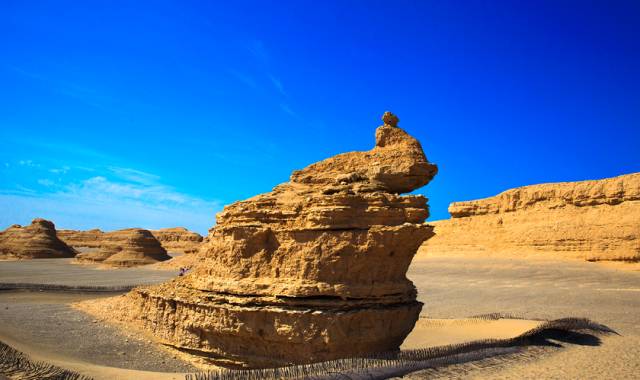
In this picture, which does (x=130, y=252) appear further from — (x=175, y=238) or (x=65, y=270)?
(x=175, y=238)

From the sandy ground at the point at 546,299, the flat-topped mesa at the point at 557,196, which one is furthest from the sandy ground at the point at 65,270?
the flat-topped mesa at the point at 557,196

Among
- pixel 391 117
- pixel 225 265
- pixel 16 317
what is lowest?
pixel 16 317

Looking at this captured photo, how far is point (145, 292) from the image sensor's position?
520 inches

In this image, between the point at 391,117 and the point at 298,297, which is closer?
the point at 298,297

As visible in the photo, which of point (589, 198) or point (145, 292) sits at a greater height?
point (589, 198)

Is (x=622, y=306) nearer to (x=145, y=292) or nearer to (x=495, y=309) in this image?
(x=495, y=309)

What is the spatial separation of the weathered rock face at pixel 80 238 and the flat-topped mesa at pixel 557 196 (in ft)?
209

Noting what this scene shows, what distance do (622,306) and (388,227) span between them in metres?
15.0

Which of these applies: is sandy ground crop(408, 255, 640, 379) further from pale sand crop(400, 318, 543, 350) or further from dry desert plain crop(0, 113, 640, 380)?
pale sand crop(400, 318, 543, 350)

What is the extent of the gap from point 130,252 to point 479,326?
37.2 metres

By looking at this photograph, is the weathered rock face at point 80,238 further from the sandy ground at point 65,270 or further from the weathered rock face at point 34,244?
the sandy ground at point 65,270

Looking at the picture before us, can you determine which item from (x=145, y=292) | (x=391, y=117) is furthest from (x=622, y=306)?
(x=145, y=292)

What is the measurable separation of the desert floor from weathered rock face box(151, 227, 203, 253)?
51.6m

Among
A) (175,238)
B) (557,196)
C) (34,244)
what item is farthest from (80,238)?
(557,196)
